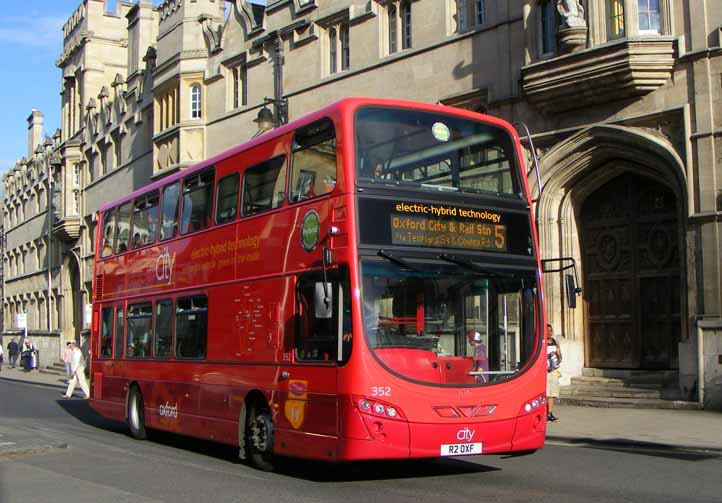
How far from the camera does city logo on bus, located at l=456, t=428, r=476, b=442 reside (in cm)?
982

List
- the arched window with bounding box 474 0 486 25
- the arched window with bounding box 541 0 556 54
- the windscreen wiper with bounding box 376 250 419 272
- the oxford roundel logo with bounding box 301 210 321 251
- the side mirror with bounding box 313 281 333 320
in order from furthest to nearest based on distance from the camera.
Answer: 1. the arched window with bounding box 474 0 486 25
2. the arched window with bounding box 541 0 556 54
3. the oxford roundel logo with bounding box 301 210 321 251
4. the windscreen wiper with bounding box 376 250 419 272
5. the side mirror with bounding box 313 281 333 320

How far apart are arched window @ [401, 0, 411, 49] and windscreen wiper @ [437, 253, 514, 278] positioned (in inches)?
633

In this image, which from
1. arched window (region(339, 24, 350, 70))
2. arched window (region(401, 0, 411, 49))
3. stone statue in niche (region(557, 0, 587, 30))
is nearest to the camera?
stone statue in niche (region(557, 0, 587, 30))

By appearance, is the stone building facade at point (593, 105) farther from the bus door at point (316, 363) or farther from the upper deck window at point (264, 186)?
the bus door at point (316, 363)

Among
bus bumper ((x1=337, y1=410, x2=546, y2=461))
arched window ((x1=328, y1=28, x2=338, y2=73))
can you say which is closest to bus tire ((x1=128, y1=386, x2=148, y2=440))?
bus bumper ((x1=337, y1=410, x2=546, y2=461))

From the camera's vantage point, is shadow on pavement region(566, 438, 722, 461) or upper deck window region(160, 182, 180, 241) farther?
upper deck window region(160, 182, 180, 241)

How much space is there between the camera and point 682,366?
18344mm

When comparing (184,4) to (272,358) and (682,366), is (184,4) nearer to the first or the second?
(682,366)

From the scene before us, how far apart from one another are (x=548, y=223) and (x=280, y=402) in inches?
476

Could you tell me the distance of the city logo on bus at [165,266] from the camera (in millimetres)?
14406

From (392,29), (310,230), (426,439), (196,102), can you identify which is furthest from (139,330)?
(196,102)

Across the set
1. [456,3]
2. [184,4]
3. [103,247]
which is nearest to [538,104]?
[456,3]

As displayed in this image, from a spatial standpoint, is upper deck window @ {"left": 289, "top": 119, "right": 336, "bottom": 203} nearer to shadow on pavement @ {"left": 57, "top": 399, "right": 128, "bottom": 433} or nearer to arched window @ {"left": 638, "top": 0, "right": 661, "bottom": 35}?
shadow on pavement @ {"left": 57, "top": 399, "right": 128, "bottom": 433}

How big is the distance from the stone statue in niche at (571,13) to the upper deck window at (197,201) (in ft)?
30.9
